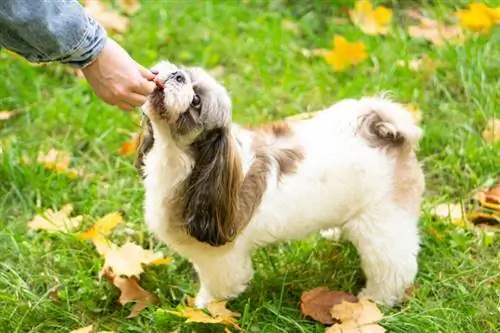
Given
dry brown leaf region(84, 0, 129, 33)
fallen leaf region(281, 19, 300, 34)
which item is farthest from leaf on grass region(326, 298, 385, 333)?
dry brown leaf region(84, 0, 129, 33)

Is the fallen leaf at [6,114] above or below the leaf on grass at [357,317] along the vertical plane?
above

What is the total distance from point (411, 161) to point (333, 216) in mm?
331

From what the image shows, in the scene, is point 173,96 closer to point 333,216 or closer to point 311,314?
point 333,216

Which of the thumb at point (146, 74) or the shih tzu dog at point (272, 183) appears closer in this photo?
the thumb at point (146, 74)

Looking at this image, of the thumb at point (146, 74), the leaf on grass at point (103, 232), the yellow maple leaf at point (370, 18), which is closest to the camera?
the thumb at point (146, 74)

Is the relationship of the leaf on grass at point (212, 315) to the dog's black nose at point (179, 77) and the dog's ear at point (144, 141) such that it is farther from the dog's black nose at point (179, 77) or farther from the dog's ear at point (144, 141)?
the dog's black nose at point (179, 77)

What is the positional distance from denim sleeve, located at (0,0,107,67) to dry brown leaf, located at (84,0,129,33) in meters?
2.32

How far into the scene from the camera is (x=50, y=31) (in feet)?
7.39

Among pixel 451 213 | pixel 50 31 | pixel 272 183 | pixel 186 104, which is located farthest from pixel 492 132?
pixel 50 31

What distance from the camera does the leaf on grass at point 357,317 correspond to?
2.82m

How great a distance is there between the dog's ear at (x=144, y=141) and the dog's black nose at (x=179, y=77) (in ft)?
0.86

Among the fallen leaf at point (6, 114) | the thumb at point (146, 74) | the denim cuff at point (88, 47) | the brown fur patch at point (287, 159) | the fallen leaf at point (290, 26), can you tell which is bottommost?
the fallen leaf at point (290, 26)

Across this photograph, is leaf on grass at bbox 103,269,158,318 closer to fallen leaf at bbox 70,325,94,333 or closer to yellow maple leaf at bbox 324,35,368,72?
fallen leaf at bbox 70,325,94,333

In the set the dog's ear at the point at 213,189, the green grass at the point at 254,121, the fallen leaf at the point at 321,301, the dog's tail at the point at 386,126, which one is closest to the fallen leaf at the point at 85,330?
the green grass at the point at 254,121
